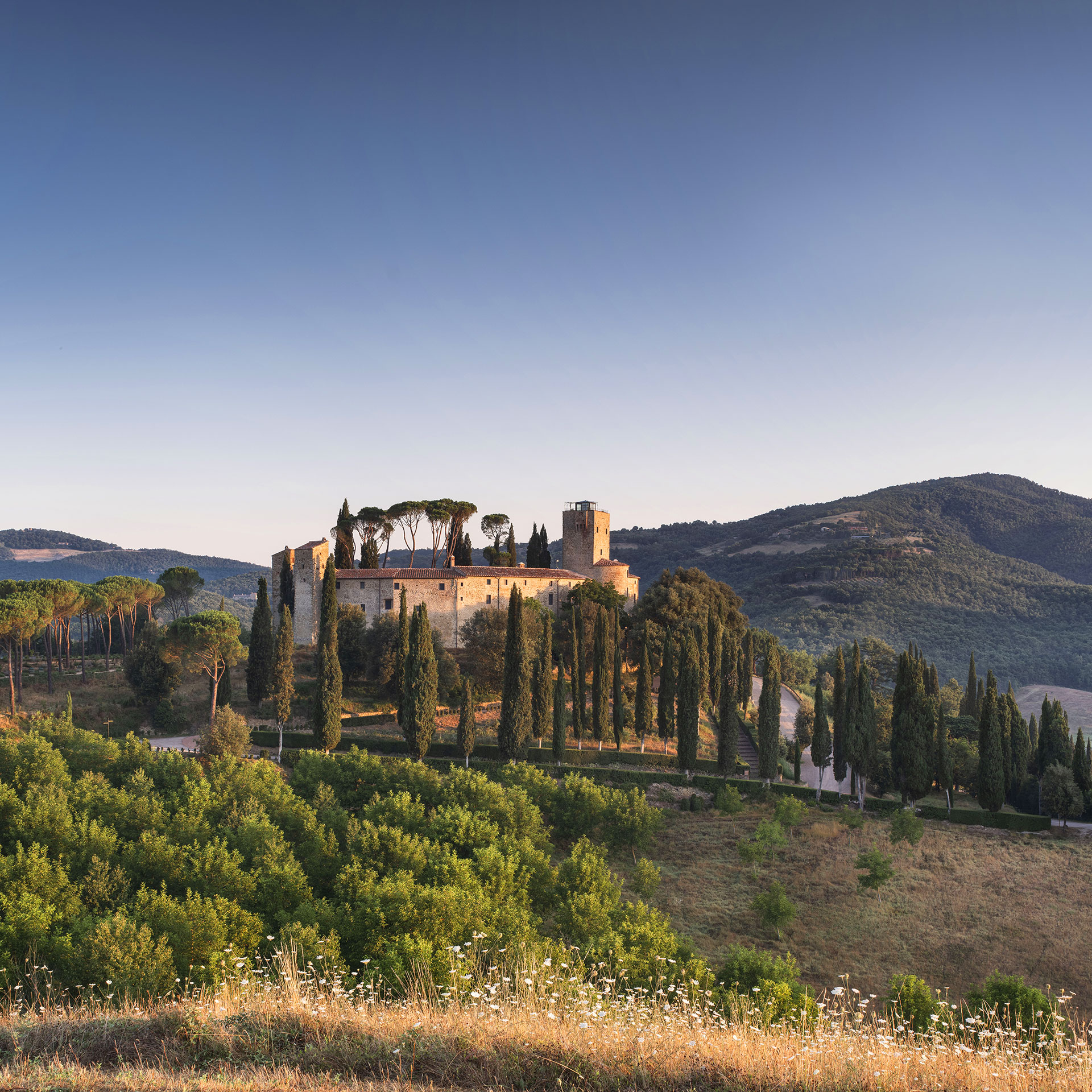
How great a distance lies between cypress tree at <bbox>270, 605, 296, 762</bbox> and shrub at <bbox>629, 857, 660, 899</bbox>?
20.1 m

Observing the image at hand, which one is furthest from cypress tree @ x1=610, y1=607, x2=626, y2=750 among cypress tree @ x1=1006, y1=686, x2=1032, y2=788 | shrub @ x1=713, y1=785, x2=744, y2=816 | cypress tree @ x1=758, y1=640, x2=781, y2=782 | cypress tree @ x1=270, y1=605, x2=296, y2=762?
cypress tree @ x1=1006, y1=686, x2=1032, y2=788

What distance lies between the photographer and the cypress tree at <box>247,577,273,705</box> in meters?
42.2

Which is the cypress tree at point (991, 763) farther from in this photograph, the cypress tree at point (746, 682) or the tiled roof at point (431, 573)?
the tiled roof at point (431, 573)

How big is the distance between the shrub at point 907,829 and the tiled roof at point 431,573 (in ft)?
101

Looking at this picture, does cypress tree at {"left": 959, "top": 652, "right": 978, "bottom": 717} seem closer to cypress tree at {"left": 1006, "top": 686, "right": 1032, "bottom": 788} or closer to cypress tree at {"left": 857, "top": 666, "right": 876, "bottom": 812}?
cypress tree at {"left": 1006, "top": 686, "right": 1032, "bottom": 788}

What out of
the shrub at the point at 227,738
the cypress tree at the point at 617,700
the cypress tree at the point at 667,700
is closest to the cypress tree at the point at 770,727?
the cypress tree at the point at 667,700

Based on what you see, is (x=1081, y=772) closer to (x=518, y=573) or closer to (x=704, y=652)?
(x=704, y=652)

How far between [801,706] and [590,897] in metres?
44.4

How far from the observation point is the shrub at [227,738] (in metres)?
32.2

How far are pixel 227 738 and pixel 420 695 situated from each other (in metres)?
9.16

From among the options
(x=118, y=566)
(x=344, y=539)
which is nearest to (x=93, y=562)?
(x=118, y=566)

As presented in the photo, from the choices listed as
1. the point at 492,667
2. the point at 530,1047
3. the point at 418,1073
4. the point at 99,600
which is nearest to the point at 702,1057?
the point at 530,1047

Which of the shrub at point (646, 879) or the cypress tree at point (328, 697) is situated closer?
the shrub at point (646, 879)

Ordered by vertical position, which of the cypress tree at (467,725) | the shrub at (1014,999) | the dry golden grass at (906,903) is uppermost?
the cypress tree at (467,725)
